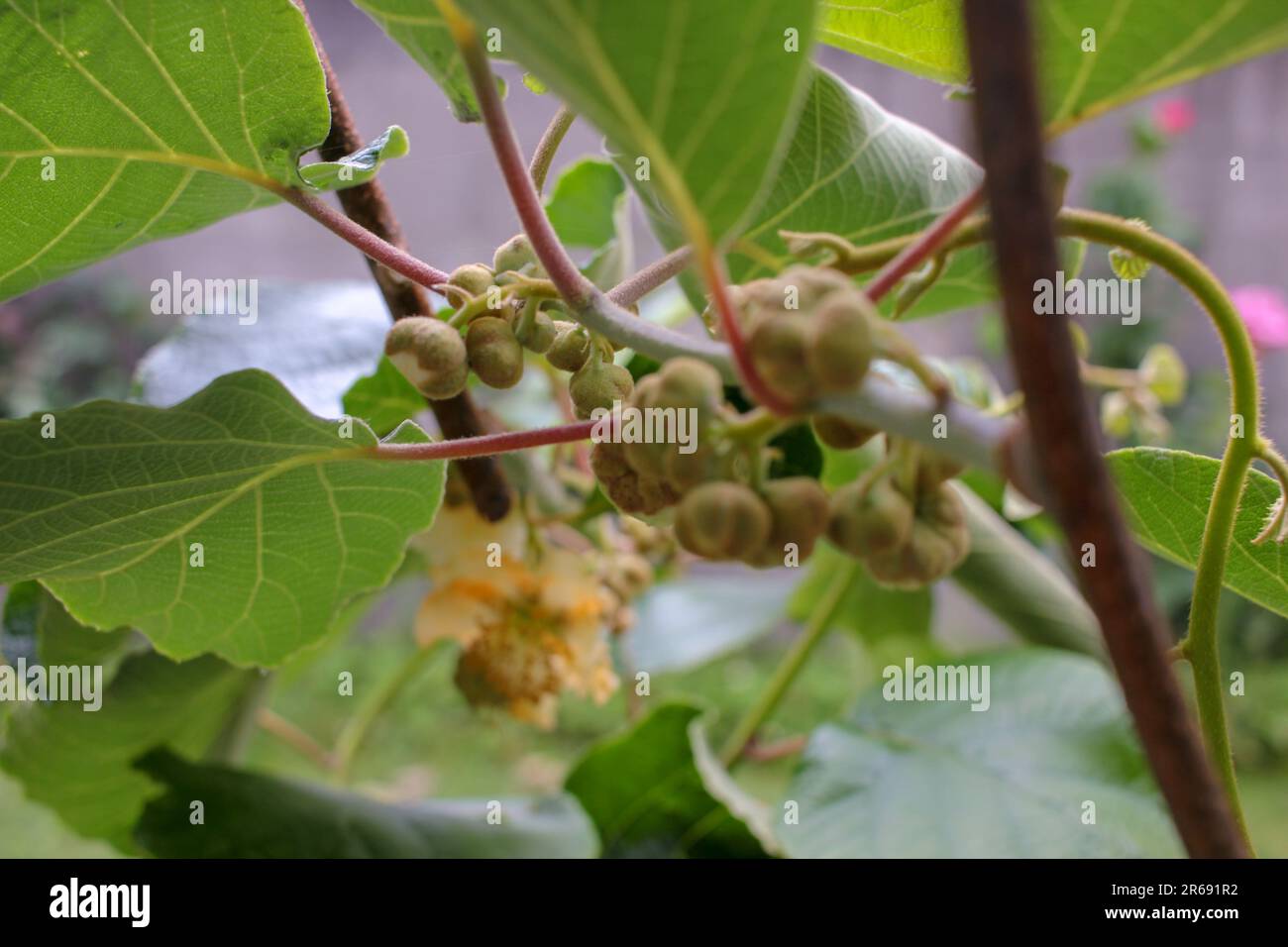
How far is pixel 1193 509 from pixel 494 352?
210mm

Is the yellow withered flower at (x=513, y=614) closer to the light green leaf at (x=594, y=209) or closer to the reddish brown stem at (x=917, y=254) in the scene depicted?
the light green leaf at (x=594, y=209)

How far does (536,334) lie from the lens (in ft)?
0.82

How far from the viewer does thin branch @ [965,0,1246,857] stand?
0.12 meters

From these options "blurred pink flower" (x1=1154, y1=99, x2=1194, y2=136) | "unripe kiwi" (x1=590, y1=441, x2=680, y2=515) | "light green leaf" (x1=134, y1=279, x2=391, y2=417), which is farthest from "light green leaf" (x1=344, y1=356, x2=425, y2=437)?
"blurred pink flower" (x1=1154, y1=99, x2=1194, y2=136)

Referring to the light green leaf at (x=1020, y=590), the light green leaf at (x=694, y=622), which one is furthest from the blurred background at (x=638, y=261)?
the light green leaf at (x=1020, y=590)

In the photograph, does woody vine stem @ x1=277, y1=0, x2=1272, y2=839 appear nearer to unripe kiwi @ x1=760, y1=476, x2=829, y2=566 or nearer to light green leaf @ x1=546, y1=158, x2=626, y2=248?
unripe kiwi @ x1=760, y1=476, x2=829, y2=566

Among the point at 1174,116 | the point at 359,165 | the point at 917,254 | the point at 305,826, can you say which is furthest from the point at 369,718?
the point at 1174,116

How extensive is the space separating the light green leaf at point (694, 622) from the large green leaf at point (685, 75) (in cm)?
56

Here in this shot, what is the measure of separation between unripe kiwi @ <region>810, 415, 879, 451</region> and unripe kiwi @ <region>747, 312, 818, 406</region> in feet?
0.08

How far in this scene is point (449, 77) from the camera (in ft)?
0.86

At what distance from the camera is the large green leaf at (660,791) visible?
48cm
